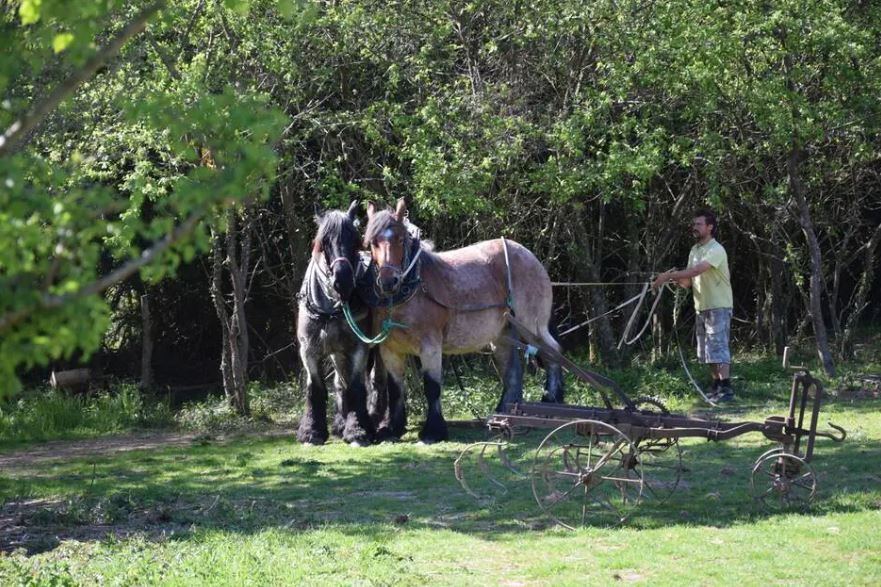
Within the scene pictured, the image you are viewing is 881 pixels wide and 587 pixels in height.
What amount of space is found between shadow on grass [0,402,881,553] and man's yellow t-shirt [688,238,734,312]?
207cm

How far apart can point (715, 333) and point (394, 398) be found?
3743 millimetres

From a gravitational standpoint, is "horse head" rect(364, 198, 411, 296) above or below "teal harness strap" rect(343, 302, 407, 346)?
above

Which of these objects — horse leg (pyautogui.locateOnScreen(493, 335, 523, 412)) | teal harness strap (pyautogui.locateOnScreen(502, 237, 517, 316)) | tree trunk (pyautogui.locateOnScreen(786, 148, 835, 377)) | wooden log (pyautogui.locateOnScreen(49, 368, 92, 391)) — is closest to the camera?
teal harness strap (pyautogui.locateOnScreen(502, 237, 517, 316))

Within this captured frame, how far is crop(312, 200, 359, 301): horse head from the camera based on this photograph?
10.8m

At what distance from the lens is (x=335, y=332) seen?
11.3 metres

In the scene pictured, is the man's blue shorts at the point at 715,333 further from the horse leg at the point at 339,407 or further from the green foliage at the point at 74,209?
the green foliage at the point at 74,209

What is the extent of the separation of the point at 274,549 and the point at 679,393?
773 cm

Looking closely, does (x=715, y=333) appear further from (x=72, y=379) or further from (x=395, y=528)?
(x=72, y=379)

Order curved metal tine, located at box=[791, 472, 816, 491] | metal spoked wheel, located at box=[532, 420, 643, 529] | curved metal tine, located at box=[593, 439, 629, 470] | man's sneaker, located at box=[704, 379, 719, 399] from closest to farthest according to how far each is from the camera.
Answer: curved metal tine, located at box=[593, 439, 629, 470], metal spoked wheel, located at box=[532, 420, 643, 529], curved metal tine, located at box=[791, 472, 816, 491], man's sneaker, located at box=[704, 379, 719, 399]

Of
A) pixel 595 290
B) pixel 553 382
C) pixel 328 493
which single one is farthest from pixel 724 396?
pixel 328 493

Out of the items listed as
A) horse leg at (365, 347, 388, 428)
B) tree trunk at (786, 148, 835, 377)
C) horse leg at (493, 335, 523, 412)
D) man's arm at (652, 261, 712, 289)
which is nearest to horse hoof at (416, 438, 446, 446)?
horse leg at (365, 347, 388, 428)

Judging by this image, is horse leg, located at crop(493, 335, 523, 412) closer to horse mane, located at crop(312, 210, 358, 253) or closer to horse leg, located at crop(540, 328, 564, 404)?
horse leg, located at crop(540, 328, 564, 404)

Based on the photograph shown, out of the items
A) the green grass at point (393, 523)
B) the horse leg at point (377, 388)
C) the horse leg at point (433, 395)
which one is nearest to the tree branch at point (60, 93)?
the green grass at point (393, 523)

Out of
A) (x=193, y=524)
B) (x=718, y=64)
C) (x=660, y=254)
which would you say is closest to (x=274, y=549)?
(x=193, y=524)
